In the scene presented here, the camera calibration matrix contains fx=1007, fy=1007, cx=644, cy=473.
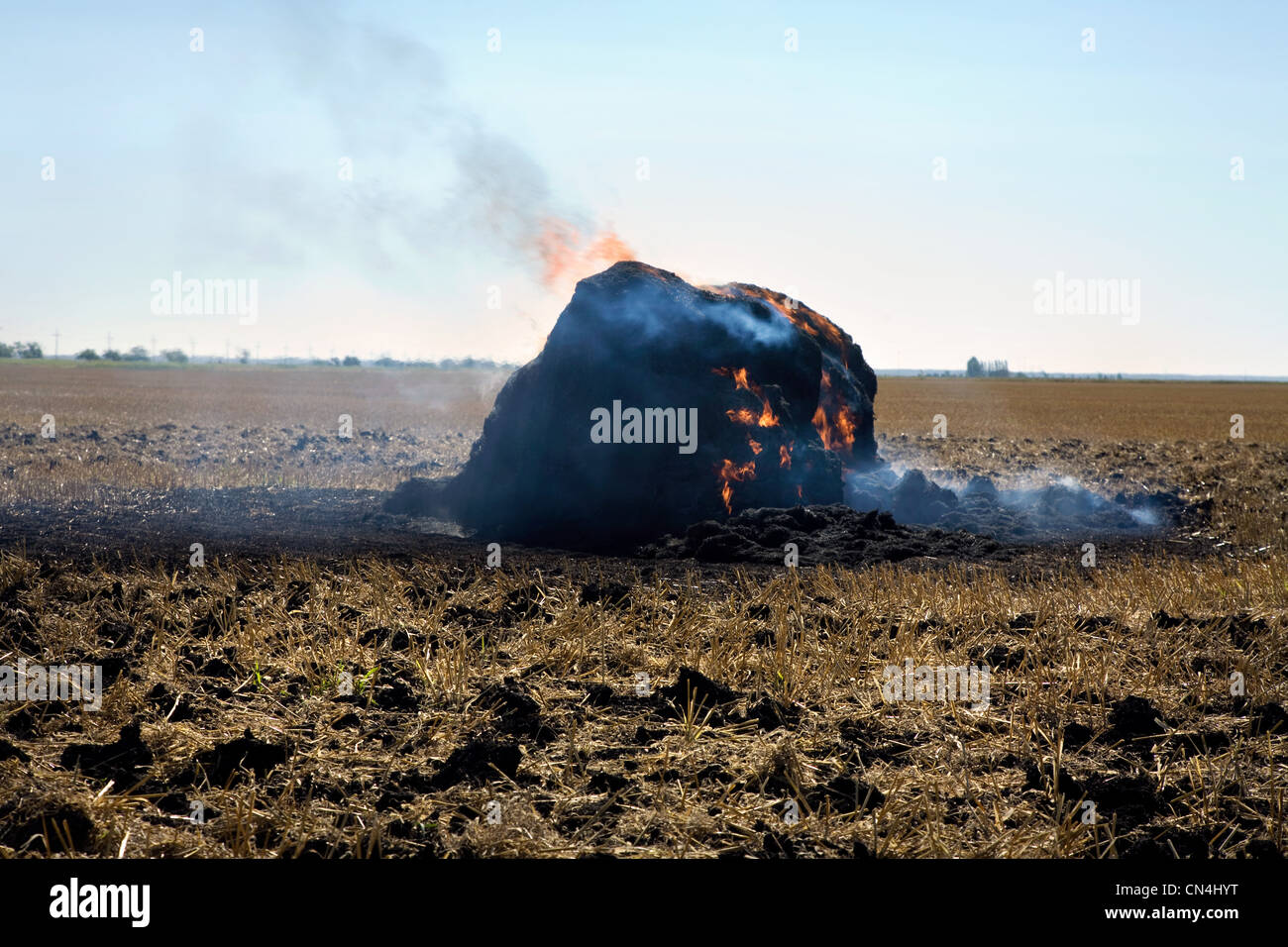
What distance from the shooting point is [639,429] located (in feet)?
43.9

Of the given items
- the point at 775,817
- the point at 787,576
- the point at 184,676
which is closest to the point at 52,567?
the point at 184,676

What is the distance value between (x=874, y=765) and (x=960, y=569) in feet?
18.4

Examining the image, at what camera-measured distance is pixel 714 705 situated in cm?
645

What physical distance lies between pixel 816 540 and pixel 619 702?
6.28 meters

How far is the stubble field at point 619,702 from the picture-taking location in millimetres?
4789

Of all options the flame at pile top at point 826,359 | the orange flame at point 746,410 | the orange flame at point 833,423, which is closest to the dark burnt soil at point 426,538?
the orange flame at point 746,410

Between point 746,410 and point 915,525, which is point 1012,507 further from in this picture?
point 746,410

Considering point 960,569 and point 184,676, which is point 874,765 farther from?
point 960,569

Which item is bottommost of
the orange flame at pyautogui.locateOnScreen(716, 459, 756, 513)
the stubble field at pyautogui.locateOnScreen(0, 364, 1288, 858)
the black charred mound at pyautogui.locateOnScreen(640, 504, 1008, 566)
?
the stubble field at pyautogui.locateOnScreen(0, 364, 1288, 858)

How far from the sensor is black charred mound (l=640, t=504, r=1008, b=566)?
1173 centimetres

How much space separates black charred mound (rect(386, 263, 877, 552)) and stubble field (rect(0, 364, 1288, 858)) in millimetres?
1455

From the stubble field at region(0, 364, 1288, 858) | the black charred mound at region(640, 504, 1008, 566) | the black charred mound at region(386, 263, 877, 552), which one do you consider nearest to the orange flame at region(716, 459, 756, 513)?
the black charred mound at region(386, 263, 877, 552)

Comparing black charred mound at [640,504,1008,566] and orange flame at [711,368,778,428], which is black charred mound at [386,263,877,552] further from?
black charred mound at [640,504,1008,566]

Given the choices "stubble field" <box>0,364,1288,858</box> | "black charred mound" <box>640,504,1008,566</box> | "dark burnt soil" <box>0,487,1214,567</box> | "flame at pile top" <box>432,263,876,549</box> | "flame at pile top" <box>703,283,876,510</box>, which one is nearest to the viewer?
"stubble field" <box>0,364,1288,858</box>
